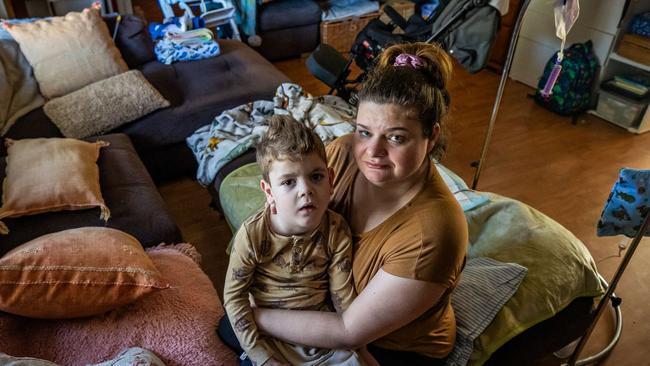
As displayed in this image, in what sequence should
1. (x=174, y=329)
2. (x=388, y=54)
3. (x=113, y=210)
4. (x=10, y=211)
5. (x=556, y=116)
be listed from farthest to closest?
1. (x=556, y=116)
2. (x=113, y=210)
3. (x=10, y=211)
4. (x=174, y=329)
5. (x=388, y=54)

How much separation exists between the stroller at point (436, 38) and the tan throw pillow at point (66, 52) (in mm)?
1113

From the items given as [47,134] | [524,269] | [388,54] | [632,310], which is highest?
[388,54]

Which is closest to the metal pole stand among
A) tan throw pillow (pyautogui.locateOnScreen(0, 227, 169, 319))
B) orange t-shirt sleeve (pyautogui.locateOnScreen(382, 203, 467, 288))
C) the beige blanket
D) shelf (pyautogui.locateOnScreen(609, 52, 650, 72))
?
the beige blanket

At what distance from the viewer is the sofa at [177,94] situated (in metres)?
2.40

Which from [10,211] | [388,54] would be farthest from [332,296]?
[10,211]

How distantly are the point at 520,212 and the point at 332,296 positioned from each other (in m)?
0.88

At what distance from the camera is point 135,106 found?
7.82 feet

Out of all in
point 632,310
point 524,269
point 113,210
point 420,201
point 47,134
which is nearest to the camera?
point 420,201

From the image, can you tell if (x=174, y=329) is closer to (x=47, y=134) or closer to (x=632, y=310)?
(x=47, y=134)

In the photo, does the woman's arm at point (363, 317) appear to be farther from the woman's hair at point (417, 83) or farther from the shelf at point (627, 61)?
the shelf at point (627, 61)

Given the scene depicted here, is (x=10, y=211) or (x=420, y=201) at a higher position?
(x=420, y=201)

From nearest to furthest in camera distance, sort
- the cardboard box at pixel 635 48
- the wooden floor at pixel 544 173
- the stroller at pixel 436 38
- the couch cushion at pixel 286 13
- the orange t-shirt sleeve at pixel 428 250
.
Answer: the orange t-shirt sleeve at pixel 428 250 → the wooden floor at pixel 544 173 → the stroller at pixel 436 38 → the cardboard box at pixel 635 48 → the couch cushion at pixel 286 13

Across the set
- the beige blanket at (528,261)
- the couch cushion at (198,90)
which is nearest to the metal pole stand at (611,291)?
the beige blanket at (528,261)

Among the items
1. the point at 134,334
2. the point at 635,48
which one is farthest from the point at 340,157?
the point at 635,48
